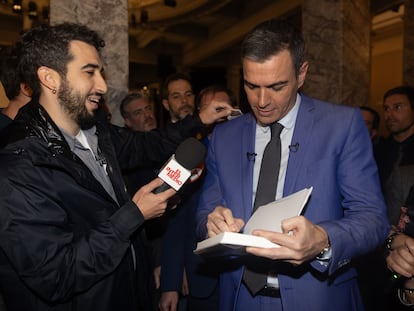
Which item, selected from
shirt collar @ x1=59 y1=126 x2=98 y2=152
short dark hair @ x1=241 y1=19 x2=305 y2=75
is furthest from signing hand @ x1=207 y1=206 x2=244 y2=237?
shirt collar @ x1=59 y1=126 x2=98 y2=152

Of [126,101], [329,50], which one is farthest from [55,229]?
[329,50]

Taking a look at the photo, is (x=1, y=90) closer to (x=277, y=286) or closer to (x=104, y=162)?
(x=104, y=162)

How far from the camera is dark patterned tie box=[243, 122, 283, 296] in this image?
61.3 inches

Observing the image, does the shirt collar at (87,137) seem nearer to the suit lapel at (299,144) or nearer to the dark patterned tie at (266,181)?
the dark patterned tie at (266,181)

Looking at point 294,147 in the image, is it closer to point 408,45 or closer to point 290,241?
point 290,241

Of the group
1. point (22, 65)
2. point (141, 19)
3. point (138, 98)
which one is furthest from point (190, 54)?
point (22, 65)

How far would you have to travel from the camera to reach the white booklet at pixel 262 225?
1135mm

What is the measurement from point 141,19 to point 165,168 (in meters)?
9.24

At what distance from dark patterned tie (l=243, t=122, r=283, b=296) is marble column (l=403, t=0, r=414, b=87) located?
518cm

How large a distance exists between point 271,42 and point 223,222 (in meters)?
0.75

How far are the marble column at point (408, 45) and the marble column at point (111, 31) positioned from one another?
15.5 ft

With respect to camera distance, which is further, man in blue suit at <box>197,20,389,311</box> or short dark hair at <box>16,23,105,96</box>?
short dark hair at <box>16,23,105,96</box>

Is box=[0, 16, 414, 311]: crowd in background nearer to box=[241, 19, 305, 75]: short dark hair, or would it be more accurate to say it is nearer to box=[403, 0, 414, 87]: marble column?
box=[241, 19, 305, 75]: short dark hair

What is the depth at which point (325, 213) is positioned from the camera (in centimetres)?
153
